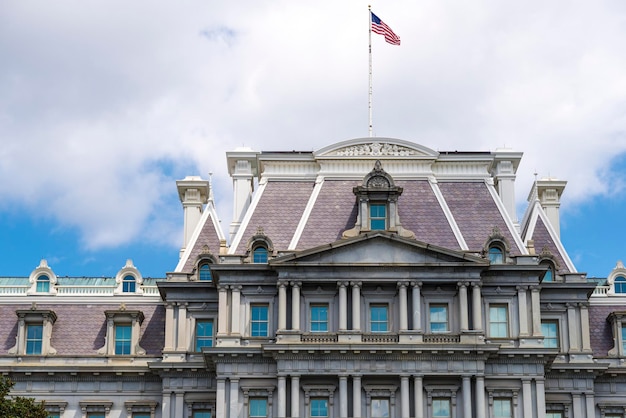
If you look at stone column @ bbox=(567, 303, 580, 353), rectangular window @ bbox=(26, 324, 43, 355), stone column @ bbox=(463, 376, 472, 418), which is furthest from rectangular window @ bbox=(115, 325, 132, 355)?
stone column @ bbox=(567, 303, 580, 353)

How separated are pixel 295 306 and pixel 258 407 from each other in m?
5.29

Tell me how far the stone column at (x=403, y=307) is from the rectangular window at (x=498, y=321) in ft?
14.6

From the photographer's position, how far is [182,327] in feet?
266

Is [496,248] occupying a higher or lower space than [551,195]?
lower

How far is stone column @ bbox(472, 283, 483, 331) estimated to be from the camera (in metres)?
76.9

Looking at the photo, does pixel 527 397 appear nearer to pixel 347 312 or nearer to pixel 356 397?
pixel 356 397

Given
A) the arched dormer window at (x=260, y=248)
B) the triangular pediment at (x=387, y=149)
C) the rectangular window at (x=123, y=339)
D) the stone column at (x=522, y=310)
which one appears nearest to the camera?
the stone column at (x=522, y=310)

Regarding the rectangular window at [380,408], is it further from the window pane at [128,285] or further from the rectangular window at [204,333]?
the window pane at [128,285]

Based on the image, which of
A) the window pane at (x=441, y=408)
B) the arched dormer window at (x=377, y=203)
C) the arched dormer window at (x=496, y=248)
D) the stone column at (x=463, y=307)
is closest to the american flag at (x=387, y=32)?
the arched dormer window at (x=377, y=203)

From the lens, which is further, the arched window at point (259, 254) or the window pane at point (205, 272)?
the window pane at point (205, 272)

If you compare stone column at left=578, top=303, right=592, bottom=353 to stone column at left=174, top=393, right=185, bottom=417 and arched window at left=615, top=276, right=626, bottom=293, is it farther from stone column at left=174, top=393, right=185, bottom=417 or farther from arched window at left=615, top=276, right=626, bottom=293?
stone column at left=174, top=393, right=185, bottom=417

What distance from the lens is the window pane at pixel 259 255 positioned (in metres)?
80.1

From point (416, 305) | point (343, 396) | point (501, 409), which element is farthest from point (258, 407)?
point (501, 409)

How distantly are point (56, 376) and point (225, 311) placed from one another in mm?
10420
